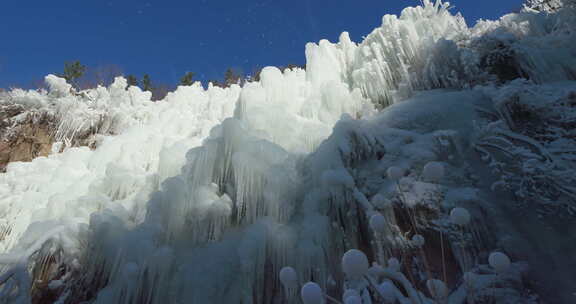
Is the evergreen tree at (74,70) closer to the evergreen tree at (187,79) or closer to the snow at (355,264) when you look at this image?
the evergreen tree at (187,79)

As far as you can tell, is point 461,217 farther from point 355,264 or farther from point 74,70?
point 74,70

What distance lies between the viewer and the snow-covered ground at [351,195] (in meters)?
2.24

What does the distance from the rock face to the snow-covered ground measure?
1539 millimetres

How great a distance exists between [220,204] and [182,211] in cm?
43

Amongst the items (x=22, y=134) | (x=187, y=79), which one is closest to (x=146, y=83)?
(x=187, y=79)

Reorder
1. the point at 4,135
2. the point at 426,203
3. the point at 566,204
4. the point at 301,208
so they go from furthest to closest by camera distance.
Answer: the point at 4,135
the point at 301,208
the point at 426,203
the point at 566,204

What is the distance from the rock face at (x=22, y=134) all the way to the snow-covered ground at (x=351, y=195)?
1.54m

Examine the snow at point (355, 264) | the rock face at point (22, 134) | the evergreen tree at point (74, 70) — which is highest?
the evergreen tree at point (74, 70)

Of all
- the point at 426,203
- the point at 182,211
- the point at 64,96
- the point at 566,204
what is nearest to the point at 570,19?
the point at 566,204

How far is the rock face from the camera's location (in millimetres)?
5578

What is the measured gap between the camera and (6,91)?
6.20 metres

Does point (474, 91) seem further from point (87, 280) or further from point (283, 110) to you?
point (87, 280)

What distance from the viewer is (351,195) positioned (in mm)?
2758

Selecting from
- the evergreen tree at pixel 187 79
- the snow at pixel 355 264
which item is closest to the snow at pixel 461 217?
the snow at pixel 355 264
